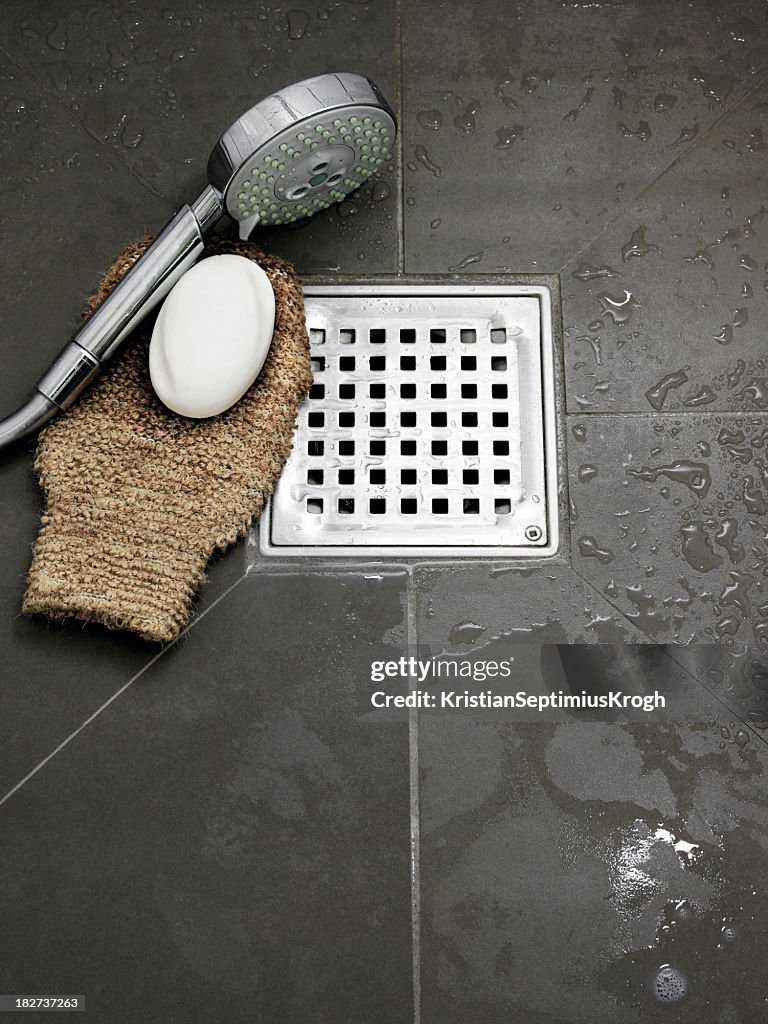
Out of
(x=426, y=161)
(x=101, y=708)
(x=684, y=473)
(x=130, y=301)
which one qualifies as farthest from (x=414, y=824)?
(x=426, y=161)

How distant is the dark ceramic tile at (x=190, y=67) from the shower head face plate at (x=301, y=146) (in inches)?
3.0

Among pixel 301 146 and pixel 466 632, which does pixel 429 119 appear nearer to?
pixel 301 146

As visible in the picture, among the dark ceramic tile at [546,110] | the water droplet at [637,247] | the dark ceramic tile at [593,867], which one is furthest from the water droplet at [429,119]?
the dark ceramic tile at [593,867]

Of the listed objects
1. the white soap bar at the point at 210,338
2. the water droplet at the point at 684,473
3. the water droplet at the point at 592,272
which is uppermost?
the water droplet at the point at 592,272

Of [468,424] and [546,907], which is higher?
[468,424]

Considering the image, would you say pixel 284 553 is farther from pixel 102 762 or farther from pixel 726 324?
pixel 726 324

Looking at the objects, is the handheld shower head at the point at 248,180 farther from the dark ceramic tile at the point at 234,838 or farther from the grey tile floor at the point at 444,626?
the dark ceramic tile at the point at 234,838

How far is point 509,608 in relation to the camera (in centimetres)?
90

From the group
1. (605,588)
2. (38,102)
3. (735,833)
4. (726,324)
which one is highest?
(38,102)

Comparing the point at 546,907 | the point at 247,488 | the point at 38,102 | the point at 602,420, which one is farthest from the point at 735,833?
the point at 38,102

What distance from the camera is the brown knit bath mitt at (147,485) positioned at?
33.6 inches

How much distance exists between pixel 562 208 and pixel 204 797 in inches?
27.9

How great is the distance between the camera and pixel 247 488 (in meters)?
0.89

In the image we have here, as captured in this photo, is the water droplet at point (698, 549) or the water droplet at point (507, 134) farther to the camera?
the water droplet at point (507, 134)
